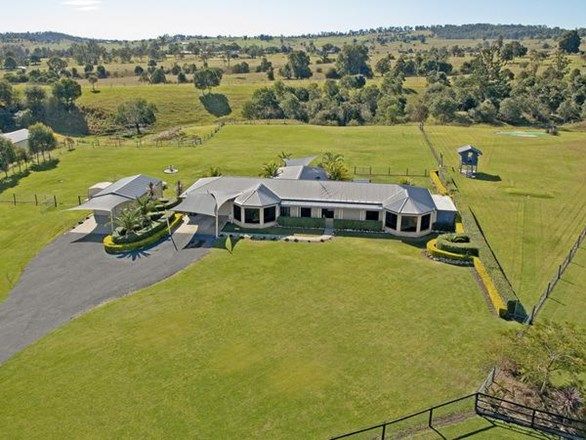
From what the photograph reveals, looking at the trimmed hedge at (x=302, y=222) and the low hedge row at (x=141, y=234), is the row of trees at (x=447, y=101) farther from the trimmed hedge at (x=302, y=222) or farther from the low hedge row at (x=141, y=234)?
the low hedge row at (x=141, y=234)

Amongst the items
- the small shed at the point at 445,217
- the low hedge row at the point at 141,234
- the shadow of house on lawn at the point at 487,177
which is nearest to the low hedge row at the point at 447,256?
the small shed at the point at 445,217

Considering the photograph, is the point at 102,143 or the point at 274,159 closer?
the point at 274,159

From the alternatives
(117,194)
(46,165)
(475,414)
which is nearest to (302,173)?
(117,194)

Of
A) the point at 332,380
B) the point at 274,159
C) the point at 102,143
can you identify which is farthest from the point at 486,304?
the point at 102,143

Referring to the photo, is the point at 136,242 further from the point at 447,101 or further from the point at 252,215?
the point at 447,101

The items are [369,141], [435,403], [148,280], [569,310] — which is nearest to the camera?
[435,403]

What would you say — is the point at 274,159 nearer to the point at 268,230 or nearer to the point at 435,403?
the point at 268,230
